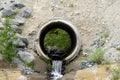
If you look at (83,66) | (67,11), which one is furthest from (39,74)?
(67,11)

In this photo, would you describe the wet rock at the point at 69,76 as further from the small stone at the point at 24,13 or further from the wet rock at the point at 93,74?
the small stone at the point at 24,13

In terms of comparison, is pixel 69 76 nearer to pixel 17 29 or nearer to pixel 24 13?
pixel 17 29

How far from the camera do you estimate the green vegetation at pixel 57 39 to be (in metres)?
19.6

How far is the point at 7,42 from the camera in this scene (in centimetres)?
1538

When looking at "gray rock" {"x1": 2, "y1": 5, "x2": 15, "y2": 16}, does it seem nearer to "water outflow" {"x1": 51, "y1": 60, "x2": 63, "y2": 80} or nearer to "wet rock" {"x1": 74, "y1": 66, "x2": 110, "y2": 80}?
"water outflow" {"x1": 51, "y1": 60, "x2": 63, "y2": 80}

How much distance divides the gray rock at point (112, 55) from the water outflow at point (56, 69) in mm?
2139

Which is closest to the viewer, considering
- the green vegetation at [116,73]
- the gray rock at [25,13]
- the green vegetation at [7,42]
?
the green vegetation at [116,73]

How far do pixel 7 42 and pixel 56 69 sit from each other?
247 centimetres

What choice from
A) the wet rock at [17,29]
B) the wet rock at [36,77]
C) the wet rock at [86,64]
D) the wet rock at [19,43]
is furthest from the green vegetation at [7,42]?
the wet rock at [86,64]

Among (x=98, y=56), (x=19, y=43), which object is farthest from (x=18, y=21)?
(x=98, y=56)

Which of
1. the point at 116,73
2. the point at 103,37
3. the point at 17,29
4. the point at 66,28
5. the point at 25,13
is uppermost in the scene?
the point at 25,13

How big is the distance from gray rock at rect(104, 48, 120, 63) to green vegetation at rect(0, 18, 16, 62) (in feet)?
12.0

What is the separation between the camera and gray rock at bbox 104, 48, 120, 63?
48.9 ft

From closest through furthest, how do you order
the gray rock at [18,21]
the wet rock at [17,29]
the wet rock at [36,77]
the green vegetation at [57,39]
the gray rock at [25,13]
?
the wet rock at [36,77] → the wet rock at [17,29] → the gray rock at [18,21] → the gray rock at [25,13] → the green vegetation at [57,39]
